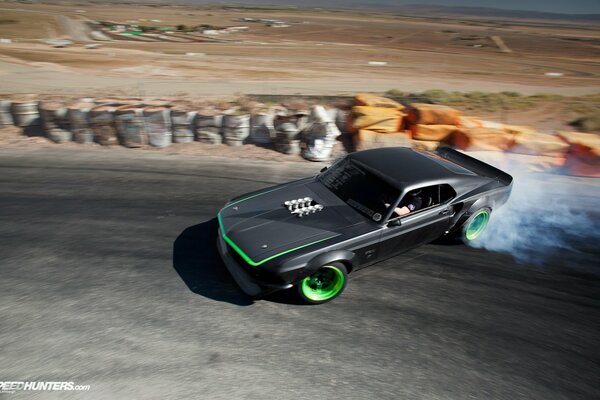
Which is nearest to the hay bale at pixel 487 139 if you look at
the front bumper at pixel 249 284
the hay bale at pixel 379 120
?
the hay bale at pixel 379 120

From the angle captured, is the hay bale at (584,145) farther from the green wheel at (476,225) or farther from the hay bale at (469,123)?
the green wheel at (476,225)

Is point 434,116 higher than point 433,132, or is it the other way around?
point 434,116

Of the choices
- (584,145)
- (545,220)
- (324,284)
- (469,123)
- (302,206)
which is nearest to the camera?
(324,284)

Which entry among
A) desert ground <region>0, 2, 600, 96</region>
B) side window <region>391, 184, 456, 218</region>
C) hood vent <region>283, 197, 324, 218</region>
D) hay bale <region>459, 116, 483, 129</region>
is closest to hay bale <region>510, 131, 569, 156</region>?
hay bale <region>459, 116, 483, 129</region>

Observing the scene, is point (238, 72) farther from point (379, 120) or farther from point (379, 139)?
point (379, 139)

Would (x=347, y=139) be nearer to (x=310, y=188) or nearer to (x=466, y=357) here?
(x=310, y=188)

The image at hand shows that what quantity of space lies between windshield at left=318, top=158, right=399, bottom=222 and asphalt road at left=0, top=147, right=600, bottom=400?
98 cm

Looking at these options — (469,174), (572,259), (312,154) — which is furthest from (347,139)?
(572,259)

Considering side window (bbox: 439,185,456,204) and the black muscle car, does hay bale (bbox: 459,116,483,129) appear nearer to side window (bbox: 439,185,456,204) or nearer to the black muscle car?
the black muscle car

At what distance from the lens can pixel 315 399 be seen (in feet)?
11.7

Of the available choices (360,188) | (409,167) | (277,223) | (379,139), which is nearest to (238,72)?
(379,139)

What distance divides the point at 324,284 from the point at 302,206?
1.05 m

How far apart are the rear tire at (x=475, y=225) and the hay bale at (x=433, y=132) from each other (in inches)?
150

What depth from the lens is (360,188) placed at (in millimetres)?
5262
